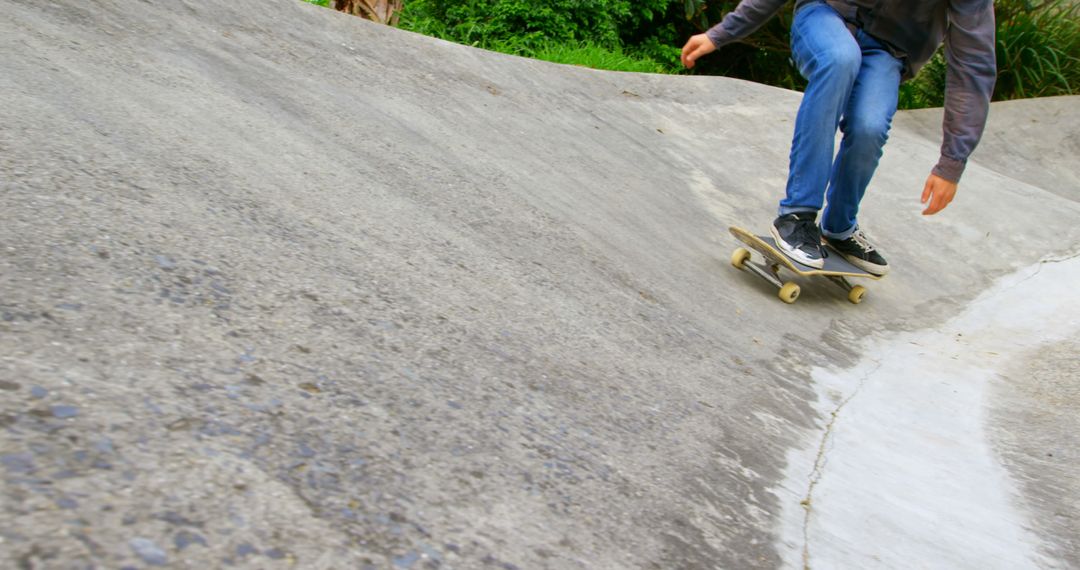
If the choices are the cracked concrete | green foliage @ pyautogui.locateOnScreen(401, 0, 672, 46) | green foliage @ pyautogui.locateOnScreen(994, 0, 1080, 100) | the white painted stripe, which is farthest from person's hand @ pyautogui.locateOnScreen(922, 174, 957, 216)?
green foliage @ pyautogui.locateOnScreen(994, 0, 1080, 100)

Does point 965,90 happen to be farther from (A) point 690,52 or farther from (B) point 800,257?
(A) point 690,52

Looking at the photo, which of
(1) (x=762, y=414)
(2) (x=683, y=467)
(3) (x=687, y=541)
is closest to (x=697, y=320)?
(1) (x=762, y=414)

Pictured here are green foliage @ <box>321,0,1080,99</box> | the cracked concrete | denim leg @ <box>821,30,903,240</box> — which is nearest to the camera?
the cracked concrete

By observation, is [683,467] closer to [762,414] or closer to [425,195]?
[762,414]

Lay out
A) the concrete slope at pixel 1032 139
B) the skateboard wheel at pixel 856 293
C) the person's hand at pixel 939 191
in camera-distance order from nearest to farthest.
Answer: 1. the person's hand at pixel 939 191
2. the skateboard wheel at pixel 856 293
3. the concrete slope at pixel 1032 139

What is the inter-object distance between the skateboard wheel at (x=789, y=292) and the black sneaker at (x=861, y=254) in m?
0.48

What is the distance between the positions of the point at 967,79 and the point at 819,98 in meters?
0.55

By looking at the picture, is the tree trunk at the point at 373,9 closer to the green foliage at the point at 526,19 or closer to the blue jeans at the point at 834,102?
the green foliage at the point at 526,19

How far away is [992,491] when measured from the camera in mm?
2227

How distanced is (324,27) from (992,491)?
11.8ft

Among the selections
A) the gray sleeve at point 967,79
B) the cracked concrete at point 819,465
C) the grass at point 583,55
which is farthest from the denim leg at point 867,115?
the grass at point 583,55

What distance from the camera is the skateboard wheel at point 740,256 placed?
12.4ft

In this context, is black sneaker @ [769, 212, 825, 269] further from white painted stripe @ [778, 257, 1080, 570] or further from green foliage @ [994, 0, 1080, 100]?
green foliage @ [994, 0, 1080, 100]

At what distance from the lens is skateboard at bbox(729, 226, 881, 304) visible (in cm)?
366
